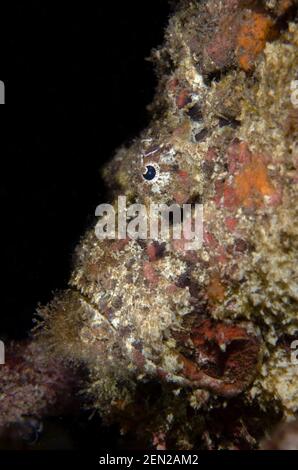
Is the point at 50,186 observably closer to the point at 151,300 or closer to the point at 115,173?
the point at 115,173

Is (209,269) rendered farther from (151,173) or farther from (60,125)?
(60,125)

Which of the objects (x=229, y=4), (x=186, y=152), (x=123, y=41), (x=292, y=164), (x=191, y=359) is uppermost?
(x=123, y=41)

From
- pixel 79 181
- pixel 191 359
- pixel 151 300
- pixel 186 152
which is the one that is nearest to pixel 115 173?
pixel 79 181
